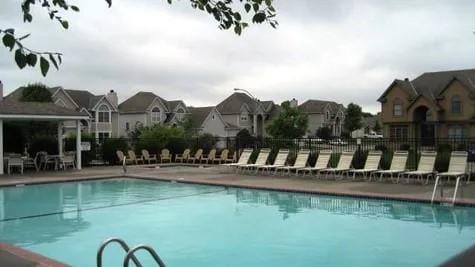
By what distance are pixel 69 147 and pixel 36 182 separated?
9.51 metres

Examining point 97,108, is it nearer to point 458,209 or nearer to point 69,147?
point 69,147

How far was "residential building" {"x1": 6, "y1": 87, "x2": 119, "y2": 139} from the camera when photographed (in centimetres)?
4956

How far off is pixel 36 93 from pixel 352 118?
51.8 meters

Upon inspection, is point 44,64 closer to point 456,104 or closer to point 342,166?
point 342,166

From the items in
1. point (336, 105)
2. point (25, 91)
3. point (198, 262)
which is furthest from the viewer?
point (336, 105)

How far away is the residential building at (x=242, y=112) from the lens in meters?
65.5

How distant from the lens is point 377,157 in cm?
1797

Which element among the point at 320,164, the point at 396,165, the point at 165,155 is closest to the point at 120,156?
the point at 165,155

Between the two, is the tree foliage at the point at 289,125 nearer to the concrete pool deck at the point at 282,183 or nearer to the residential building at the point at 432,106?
the residential building at the point at 432,106

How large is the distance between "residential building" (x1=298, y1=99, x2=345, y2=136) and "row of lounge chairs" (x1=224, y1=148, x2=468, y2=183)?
167ft

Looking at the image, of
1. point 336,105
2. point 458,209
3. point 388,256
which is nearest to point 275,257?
point 388,256

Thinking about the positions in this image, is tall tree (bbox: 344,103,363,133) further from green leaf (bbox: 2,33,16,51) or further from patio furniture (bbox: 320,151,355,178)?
green leaf (bbox: 2,33,16,51)

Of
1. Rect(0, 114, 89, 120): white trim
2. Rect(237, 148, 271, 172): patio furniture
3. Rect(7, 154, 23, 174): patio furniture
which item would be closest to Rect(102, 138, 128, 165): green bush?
Rect(0, 114, 89, 120): white trim

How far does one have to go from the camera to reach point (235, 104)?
220 feet
